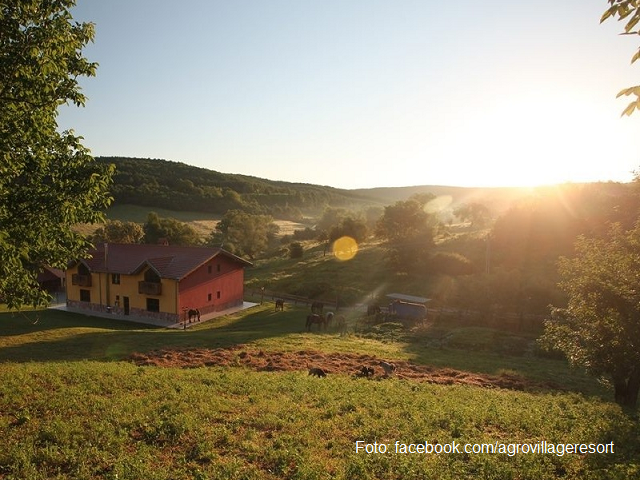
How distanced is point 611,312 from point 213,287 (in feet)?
121

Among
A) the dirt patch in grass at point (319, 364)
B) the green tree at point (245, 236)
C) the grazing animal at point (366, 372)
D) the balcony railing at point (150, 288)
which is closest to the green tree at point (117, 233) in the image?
the green tree at point (245, 236)

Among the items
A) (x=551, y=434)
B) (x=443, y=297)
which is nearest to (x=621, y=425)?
(x=551, y=434)

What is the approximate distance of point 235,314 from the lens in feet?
148

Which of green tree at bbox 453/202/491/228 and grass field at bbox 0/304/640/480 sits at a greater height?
green tree at bbox 453/202/491/228

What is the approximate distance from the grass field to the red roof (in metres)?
20.9

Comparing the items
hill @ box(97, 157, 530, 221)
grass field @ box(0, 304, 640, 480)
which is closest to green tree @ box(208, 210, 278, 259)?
hill @ box(97, 157, 530, 221)

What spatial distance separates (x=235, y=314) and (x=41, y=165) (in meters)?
34.5

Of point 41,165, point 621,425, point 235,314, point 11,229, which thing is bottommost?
point 235,314

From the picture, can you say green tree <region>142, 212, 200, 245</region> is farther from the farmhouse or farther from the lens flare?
the farmhouse

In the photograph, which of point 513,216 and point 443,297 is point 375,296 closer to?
point 443,297

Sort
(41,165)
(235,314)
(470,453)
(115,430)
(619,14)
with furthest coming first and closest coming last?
1. (235,314)
2. (41,165)
3. (115,430)
4. (470,453)
5. (619,14)

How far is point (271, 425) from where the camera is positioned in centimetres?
1159

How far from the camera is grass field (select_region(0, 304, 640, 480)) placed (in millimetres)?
8891

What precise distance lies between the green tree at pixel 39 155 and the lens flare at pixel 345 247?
67.7 metres
